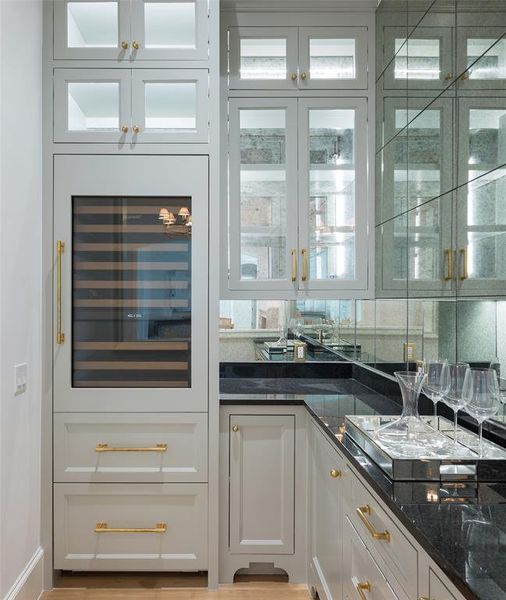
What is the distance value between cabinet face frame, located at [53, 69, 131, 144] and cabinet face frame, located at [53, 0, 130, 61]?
65 millimetres

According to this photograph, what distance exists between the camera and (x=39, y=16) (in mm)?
2271

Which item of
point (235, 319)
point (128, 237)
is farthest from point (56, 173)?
point (235, 319)

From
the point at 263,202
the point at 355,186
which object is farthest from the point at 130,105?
the point at 355,186

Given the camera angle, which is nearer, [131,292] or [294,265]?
[131,292]

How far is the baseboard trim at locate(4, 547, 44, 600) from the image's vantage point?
203cm

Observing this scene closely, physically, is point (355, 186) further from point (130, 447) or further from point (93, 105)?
point (130, 447)

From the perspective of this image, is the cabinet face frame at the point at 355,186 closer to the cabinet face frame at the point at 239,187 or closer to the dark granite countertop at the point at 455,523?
the cabinet face frame at the point at 239,187

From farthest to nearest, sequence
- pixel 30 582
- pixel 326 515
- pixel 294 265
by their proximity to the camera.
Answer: pixel 294 265, pixel 30 582, pixel 326 515

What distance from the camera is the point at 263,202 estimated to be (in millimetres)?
2670

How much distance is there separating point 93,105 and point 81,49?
10.0 inches

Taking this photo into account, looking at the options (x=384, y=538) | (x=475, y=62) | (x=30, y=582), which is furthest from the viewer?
(x=30, y=582)

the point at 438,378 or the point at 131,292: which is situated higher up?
the point at 131,292

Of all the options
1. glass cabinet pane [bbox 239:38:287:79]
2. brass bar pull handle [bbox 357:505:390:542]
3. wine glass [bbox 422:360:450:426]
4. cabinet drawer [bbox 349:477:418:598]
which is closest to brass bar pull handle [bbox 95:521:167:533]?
cabinet drawer [bbox 349:477:418:598]

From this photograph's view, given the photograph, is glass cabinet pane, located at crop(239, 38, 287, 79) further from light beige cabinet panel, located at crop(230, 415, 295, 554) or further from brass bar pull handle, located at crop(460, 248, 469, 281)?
light beige cabinet panel, located at crop(230, 415, 295, 554)
